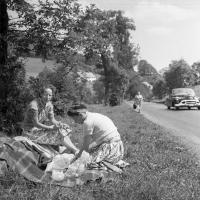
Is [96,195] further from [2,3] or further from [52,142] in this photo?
[2,3]

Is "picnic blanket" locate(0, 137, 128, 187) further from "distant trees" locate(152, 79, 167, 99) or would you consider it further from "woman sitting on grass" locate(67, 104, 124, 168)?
"distant trees" locate(152, 79, 167, 99)

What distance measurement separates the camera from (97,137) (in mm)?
8125

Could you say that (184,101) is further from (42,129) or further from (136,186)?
(136,186)

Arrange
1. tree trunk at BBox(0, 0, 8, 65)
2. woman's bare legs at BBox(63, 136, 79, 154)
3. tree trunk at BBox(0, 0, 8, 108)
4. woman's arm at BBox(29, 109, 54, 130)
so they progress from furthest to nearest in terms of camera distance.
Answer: tree trunk at BBox(0, 0, 8, 65) → tree trunk at BBox(0, 0, 8, 108) → woman's arm at BBox(29, 109, 54, 130) → woman's bare legs at BBox(63, 136, 79, 154)

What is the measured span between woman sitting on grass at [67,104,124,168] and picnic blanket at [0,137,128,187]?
0.16 meters

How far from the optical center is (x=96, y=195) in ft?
21.5

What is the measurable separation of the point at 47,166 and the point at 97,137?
3.27 ft

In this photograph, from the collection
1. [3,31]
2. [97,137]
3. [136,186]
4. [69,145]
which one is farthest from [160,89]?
[136,186]

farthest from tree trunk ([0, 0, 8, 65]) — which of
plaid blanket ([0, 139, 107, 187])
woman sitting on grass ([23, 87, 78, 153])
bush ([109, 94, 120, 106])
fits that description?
bush ([109, 94, 120, 106])

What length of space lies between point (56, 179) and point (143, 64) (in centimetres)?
16898

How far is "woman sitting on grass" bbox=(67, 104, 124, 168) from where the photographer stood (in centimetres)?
781

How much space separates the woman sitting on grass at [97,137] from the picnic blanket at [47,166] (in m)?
0.16

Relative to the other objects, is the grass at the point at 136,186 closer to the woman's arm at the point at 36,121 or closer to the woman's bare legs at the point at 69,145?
the woman's bare legs at the point at 69,145

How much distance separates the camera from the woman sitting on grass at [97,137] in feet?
25.6
